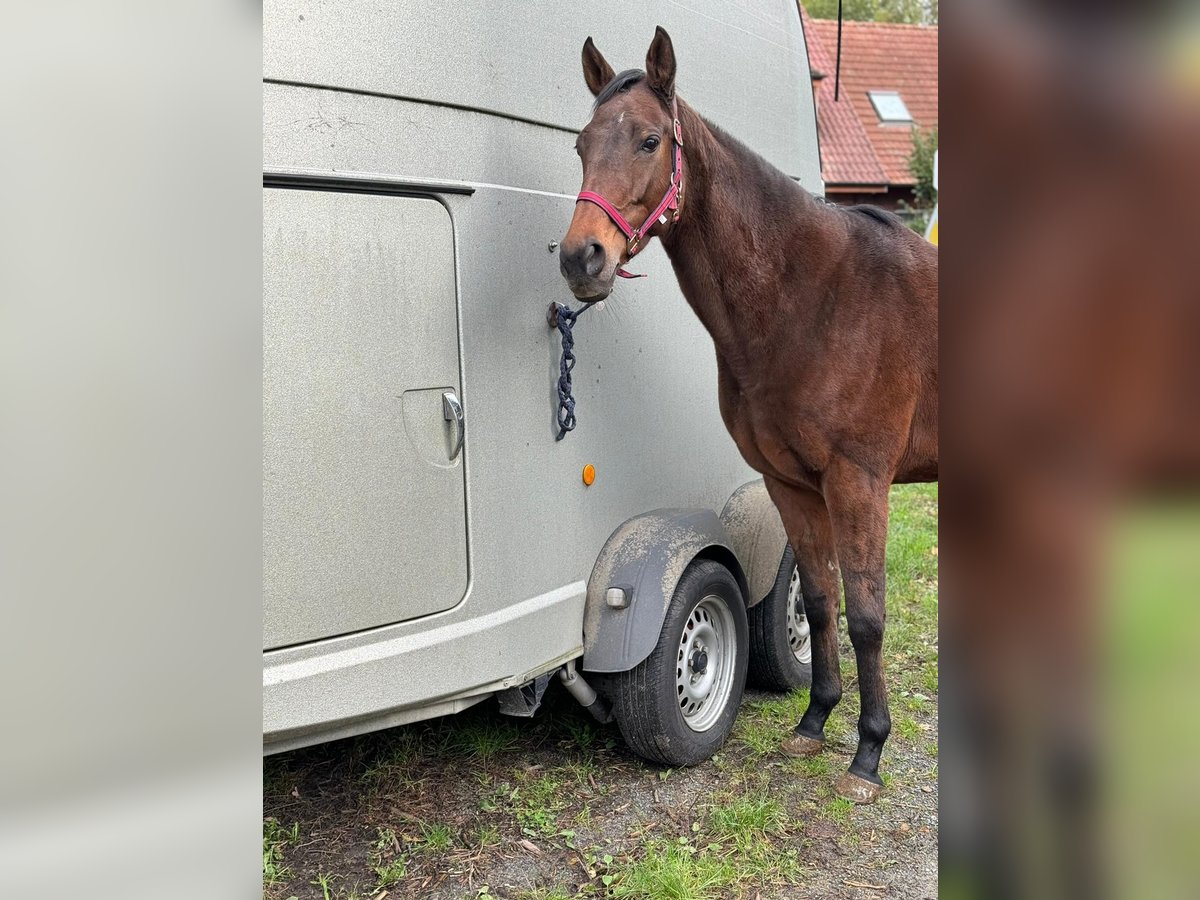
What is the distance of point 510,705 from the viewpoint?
305 cm

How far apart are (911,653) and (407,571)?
3043 millimetres

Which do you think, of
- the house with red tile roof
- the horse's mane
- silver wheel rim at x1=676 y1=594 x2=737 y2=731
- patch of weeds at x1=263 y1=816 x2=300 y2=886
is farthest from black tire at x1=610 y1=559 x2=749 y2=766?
the house with red tile roof

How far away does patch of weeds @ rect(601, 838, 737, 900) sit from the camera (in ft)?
9.22

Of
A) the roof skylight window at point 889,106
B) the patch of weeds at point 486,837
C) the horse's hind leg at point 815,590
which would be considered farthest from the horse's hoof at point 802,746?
the roof skylight window at point 889,106

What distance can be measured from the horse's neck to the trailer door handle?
105cm

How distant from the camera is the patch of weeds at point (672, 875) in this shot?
2.81 m

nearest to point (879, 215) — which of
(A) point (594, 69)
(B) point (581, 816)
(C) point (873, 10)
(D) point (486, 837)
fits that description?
(A) point (594, 69)

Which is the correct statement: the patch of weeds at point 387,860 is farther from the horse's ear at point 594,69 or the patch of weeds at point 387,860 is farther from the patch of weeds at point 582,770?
the horse's ear at point 594,69

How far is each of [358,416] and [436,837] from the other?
4.82 ft

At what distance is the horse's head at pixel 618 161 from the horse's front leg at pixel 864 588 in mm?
1134
